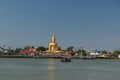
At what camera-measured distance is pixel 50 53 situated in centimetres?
18075
